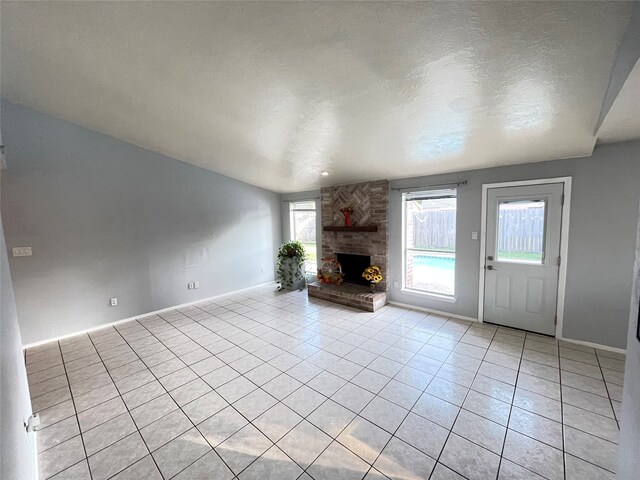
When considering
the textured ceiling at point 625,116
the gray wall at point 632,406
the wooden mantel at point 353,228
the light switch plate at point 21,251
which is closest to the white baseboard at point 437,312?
the wooden mantel at point 353,228

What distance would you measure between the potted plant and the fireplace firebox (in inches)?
38.4

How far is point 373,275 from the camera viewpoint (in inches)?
182

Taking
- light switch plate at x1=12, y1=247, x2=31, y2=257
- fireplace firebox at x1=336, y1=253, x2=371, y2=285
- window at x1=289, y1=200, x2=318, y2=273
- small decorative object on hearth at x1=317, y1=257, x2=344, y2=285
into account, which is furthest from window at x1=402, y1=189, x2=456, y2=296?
light switch plate at x1=12, y1=247, x2=31, y2=257

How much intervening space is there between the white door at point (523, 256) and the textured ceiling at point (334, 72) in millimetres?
507

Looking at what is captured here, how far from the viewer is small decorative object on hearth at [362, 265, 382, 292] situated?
15.1 ft

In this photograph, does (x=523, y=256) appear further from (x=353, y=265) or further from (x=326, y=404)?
(x=326, y=404)

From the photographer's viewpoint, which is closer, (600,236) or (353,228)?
(600,236)

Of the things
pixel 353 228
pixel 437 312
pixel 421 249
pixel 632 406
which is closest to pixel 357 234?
pixel 353 228

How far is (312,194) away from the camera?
5.86 metres

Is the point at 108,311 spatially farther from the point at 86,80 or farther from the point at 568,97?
the point at 568,97

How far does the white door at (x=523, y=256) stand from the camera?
320 cm

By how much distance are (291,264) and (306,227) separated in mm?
1031

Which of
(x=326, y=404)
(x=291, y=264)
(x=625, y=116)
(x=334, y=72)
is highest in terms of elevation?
(x=334, y=72)

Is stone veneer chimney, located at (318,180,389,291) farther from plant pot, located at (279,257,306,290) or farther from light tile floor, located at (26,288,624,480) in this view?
light tile floor, located at (26,288,624,480)
